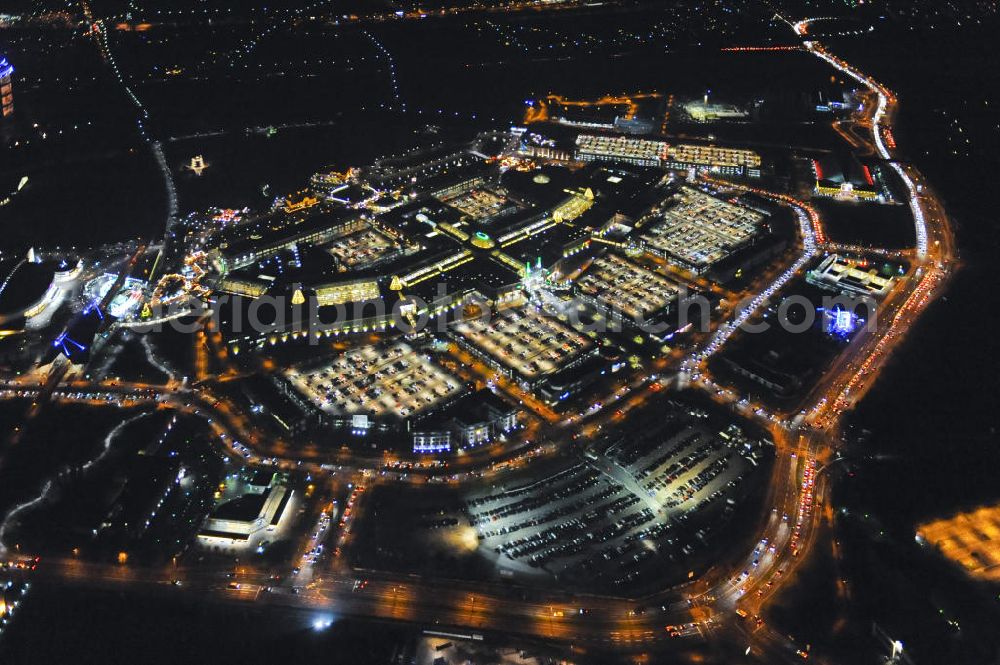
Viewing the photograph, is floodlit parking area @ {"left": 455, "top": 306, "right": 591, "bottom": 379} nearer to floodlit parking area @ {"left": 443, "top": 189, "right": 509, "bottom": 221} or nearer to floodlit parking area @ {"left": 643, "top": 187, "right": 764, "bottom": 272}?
floodlit parking area @ {"left": 643, "top": 187, "right": 764, "bottom": 272}

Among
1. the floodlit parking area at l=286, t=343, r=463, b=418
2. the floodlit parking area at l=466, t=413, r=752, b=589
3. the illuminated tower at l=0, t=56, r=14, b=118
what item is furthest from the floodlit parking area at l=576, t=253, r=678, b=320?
the illuminated tower at l=0, t=56, r=14, b=118

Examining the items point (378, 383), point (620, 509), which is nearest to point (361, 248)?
point (378, 383)

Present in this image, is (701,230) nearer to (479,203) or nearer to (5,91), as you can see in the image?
(479,203)

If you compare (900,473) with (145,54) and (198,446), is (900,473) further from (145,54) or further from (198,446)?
(145,54)

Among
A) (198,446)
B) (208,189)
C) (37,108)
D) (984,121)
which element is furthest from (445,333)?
(984,121)

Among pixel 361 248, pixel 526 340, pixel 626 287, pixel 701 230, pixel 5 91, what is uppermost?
pixel 5 91
